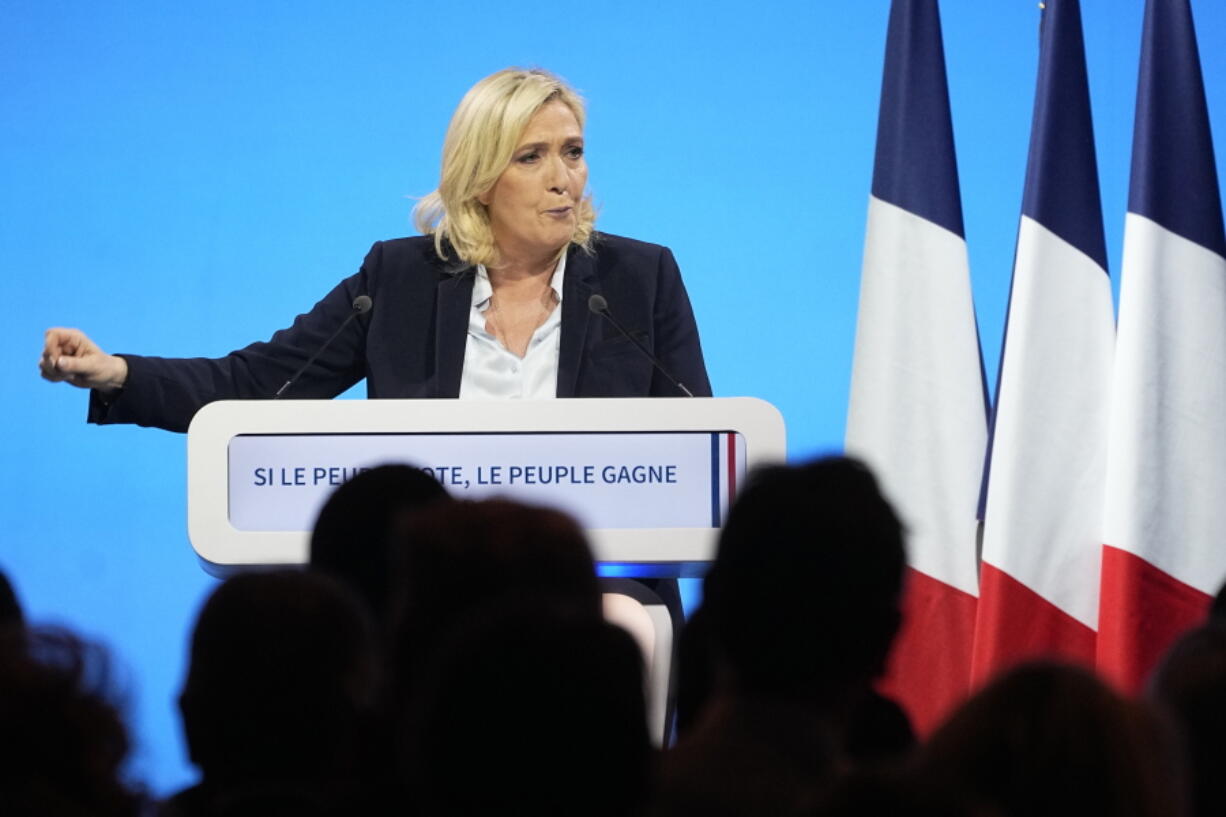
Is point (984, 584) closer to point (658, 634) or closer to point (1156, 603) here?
point (1156, 603)

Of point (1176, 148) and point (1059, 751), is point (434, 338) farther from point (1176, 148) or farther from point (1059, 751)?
point (1059, 751)

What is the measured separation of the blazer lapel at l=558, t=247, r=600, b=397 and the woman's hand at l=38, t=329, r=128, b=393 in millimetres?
754

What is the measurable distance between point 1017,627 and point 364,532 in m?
1.87

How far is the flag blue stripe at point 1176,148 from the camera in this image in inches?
134

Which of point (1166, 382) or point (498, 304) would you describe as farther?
point (1166, 382)

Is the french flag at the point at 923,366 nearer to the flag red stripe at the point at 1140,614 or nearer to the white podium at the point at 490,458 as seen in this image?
the flag red stripe at the point at 1140,614

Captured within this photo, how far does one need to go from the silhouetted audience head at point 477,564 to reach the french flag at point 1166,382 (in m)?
2.05

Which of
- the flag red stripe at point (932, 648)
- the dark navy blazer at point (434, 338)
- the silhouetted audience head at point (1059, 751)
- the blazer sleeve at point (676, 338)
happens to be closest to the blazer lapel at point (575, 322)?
the dark navy blazer at point (434, 338)

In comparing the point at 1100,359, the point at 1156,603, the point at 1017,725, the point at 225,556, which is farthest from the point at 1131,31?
the point at 1017,725

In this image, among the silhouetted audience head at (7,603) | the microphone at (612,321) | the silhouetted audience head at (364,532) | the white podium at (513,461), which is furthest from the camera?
the microphone at (612,321)

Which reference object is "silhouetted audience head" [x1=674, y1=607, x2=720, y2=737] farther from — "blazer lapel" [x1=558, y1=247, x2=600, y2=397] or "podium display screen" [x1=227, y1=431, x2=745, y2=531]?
"blazer lapel" [x1=558, y1=247, x2=600, y2=397]

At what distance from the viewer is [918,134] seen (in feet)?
11.8

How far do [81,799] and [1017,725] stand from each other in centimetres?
61

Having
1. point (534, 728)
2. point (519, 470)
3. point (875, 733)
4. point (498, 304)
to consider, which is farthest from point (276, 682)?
point (498, 304)
